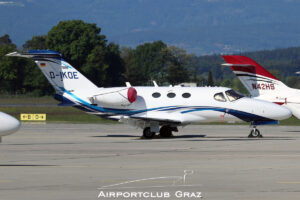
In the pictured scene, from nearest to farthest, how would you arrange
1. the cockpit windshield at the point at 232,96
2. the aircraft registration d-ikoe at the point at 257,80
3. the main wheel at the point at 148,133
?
the main wheel at the point at 148,133, the cockpit windshield at the point at 232,96, the aircraft registration d-ikoe at the point at 257,80

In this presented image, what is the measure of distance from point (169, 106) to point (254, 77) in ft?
30.0

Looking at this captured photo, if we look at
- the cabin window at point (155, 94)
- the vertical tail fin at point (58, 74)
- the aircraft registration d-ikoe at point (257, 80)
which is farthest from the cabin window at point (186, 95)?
the aircraft registration d-ikoe at point (257, 80)

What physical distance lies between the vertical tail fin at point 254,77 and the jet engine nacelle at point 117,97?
375 inches

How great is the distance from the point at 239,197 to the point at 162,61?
15583cm

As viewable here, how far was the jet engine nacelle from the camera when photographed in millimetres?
35250

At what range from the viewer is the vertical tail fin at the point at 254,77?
4234 centimetres

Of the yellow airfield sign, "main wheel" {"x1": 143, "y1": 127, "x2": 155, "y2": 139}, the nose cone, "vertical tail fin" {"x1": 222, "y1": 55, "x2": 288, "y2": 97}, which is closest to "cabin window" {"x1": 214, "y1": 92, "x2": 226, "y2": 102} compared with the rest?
"main wheel" {"x1": 143, "y1": 127, "x2": 155, "y2": 139}

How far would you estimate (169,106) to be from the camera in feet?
117

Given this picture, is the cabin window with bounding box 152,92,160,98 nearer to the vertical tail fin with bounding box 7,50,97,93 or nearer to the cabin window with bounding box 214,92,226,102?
the cabin window with bounding box 214,92,226,102

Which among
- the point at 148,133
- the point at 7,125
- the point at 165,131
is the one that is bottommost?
the point at 7,125

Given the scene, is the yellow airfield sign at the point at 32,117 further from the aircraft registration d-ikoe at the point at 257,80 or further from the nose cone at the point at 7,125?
the nose cone at the point at 7,125

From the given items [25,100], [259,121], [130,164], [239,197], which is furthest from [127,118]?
[25,100]

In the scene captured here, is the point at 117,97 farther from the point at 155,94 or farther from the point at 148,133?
the point at 148,133

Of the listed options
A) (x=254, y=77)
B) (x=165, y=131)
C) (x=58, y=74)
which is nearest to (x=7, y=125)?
(x=58, y=74)
